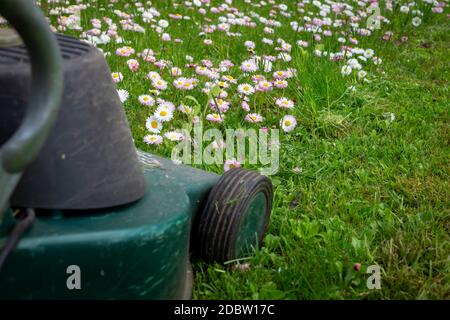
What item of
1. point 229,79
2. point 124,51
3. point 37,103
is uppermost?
point 37,103

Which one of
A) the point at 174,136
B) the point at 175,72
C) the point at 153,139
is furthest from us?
the point at 175,72

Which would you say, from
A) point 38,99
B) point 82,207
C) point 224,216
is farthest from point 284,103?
point 38,99

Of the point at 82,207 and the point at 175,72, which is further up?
the point at 82,207

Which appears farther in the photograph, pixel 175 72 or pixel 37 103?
pixel 175 72

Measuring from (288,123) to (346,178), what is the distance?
472 millimetres

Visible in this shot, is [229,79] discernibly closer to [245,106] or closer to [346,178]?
[245,106]

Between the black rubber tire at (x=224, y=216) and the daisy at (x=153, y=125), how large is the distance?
77cm

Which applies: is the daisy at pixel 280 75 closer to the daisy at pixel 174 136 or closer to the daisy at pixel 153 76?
the daisy at pixel 153 76

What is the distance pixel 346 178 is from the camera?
2.40 m

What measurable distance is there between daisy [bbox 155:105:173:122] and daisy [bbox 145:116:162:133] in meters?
0.02

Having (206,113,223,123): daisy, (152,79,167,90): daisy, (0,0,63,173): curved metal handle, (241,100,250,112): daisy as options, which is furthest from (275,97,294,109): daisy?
(0,0,63,173): curved metal handle

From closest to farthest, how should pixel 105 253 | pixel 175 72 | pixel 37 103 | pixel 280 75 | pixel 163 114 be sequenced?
pixel 37 103
pixel 105 253
pixel 163 114
pixel 175 72
pixel 280 75

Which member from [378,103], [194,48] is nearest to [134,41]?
[194,48]

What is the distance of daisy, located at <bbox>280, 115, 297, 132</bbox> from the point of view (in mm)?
2738
